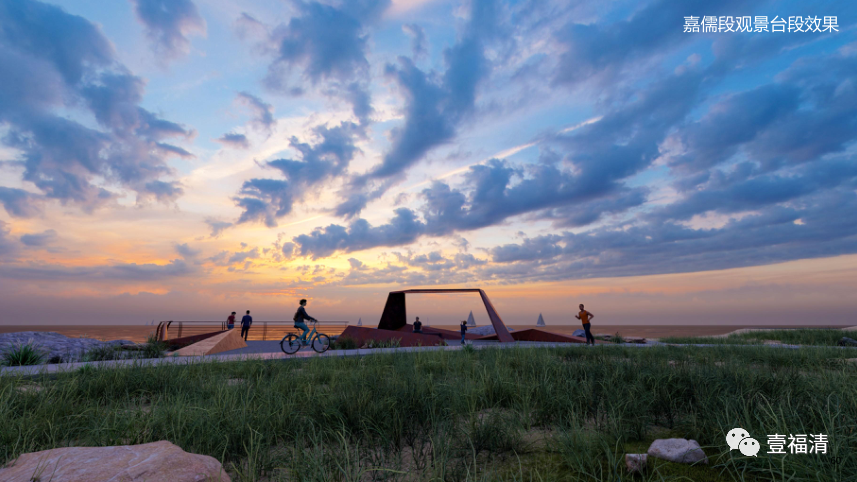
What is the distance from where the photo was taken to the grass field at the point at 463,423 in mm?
2955

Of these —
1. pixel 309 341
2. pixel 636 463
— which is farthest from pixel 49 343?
pixel 636 463

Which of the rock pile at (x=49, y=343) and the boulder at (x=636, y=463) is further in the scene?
the rock pile at (x=49, y=343)

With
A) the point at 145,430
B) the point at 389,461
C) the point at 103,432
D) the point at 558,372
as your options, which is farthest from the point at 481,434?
the point at 103,432

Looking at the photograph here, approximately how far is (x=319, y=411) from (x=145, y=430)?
1.52m

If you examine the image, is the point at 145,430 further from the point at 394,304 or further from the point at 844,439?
the point at 394,304

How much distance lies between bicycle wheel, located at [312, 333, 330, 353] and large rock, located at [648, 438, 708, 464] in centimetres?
1258

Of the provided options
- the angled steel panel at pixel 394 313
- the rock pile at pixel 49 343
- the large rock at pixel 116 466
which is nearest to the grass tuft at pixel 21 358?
the rock pile at pixel 49 343

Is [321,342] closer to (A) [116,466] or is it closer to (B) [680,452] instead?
(A) [116,466]

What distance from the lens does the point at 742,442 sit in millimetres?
3051

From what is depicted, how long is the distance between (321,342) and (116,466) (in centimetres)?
1237

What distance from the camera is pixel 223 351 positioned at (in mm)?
14133

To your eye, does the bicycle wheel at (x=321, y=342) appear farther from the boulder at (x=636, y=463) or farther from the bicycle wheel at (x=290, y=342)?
the boulder at (x=636, y=463)

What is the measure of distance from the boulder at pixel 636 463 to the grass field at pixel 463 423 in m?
0.08

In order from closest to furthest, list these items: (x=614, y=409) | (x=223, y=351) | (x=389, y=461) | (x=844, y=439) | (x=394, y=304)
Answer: (x=844, y=439) < (x=389, y=461) < (x=614, y=409) < (x=223, y=351) < (x=394, y=304)
